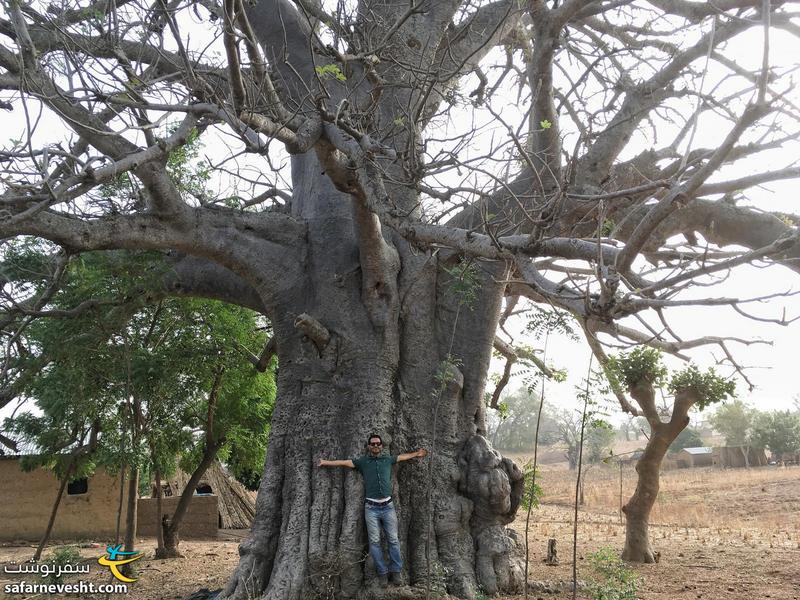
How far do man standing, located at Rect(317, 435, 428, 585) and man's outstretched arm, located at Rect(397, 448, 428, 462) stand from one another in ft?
0.35

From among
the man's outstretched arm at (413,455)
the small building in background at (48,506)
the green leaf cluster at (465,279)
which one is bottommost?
the small building in background at (48,506)

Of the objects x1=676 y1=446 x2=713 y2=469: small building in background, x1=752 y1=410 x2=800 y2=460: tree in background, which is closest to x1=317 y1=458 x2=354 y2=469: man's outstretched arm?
x1=752 y1=410 x2=800 y2=460: tree in background

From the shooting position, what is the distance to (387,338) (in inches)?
234

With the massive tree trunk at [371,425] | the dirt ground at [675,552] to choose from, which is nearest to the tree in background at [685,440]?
the dirt ground at [675,552]

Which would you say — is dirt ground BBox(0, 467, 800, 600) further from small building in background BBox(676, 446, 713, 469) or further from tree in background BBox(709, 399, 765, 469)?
tree in background BBox(709, 399, 765, 469)

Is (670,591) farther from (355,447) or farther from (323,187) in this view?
(323,187)

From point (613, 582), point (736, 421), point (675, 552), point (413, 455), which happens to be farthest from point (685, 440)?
point (613, 582)

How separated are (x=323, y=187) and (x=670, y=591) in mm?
4634

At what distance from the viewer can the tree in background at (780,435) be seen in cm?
2762

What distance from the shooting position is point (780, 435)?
2767 centimetres

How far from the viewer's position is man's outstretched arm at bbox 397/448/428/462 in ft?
18.3

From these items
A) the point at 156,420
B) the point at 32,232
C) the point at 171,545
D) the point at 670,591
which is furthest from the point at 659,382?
the point at 171,545

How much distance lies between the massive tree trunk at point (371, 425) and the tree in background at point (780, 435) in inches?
1031

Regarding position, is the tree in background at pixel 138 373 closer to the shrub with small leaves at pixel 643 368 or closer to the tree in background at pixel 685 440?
the shrub with small leaves at pixel 643 368
